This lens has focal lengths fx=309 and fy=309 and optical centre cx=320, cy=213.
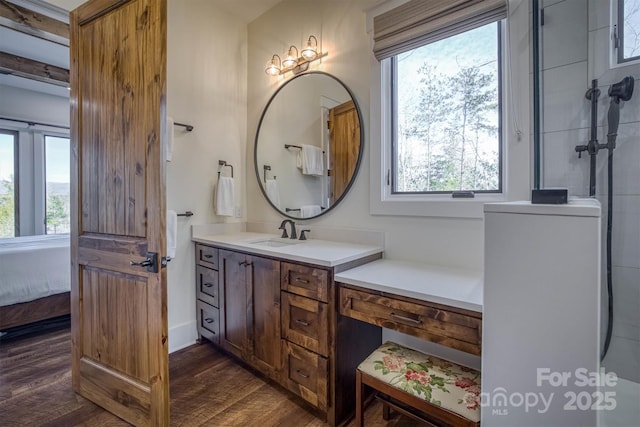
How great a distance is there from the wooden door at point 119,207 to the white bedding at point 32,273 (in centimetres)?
123

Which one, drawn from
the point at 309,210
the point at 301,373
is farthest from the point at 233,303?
the point at 309,210

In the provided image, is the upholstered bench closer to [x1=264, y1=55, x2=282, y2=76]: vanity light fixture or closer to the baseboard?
the baseboard

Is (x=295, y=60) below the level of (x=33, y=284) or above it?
above

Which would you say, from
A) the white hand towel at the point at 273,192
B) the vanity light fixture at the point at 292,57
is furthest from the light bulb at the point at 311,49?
the white hand towel at the point at 273,192

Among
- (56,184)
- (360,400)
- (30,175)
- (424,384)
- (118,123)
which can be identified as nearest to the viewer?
(424,384)

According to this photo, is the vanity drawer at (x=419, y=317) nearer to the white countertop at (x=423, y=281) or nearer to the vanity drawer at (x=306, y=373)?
the white countertop at (x=423, y=281)

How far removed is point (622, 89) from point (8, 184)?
22.2 feet

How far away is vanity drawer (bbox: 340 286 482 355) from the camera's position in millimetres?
1215

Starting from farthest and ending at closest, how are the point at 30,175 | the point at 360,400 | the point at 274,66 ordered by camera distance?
1. the point at 30,175
2. the point at 274,66
3. the point at 360,400

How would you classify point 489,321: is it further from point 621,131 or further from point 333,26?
point 333,26

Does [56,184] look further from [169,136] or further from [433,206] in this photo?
[433,206]

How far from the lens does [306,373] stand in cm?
169

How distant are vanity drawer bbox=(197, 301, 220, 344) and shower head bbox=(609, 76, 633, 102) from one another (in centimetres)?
248

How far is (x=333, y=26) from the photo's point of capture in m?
2.26
